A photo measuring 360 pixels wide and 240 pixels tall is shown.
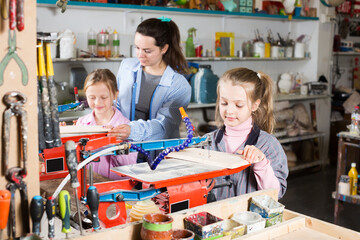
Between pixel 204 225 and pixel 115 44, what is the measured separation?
3.16 m

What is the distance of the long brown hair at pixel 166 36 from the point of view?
A: 2838mm

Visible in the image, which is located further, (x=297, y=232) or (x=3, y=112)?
(x=297, y=232)

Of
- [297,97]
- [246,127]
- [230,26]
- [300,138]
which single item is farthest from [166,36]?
[300,138]

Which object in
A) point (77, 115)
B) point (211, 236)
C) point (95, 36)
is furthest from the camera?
point (95, 36)

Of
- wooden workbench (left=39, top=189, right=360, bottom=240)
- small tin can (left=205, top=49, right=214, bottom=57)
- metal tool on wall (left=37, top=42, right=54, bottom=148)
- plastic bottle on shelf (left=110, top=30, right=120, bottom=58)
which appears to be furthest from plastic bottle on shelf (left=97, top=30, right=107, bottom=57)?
metal tool on wall (left=37, top=42, right=54, bottom=148)

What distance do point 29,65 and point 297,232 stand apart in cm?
103

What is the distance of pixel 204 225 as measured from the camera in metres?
1.38

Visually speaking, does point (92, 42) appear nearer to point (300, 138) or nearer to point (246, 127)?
point (246, 127)

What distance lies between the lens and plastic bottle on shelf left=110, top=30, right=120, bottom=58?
4.29m

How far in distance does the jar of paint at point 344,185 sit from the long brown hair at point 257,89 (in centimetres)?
213

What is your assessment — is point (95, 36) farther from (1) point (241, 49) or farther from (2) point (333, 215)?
(2) point (333, 215)

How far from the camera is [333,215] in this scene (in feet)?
14.3

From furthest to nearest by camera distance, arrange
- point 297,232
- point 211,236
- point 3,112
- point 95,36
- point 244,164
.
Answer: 1. point 95,36
2. point 244,164
3. point 297,232
4. point 211,236
5. point 3,112

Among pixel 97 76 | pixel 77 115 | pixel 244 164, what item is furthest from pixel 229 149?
pixel 77 115
